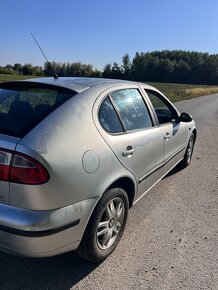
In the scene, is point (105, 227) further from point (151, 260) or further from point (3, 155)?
point (3, 155)

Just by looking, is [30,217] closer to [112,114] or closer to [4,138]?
[4,138]

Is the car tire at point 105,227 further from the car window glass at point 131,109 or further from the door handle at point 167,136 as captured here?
the door handle at point 167,136

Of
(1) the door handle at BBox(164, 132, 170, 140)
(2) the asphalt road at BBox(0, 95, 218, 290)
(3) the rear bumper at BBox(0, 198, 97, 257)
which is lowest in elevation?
(2) the asphalt road at BBox(0, 95, 218, 290)

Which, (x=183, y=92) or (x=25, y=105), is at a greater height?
(x=25, y=105)

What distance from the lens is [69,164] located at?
258 centimetres

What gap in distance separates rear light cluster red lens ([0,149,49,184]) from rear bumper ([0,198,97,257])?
22 cm

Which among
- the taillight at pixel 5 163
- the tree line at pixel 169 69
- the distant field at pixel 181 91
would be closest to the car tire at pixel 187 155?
the taillight at pixel 5 163

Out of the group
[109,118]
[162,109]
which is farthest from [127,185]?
[162,109]

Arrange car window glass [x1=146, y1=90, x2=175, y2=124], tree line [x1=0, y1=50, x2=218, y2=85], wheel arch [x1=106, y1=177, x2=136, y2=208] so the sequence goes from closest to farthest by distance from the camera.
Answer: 1. wheel arch [x1=106, y1=177, x2=136, y2=208]
2. car window glass [x1=146, y1=90, x2=175, y2=124]
3. tree line [x1=0, y1=50, x2=218, y2=85]

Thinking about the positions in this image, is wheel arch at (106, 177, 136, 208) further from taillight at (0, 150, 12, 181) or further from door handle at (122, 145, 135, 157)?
taillight at (0, 150, 12, 181)

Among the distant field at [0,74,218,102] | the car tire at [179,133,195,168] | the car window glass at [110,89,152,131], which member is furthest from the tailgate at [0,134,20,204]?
the distant field at [0,74,218,102]

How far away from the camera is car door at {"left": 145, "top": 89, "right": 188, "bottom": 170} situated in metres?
4.45

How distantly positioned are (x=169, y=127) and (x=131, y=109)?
41.4 inches

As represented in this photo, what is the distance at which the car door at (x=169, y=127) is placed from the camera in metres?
4.45
